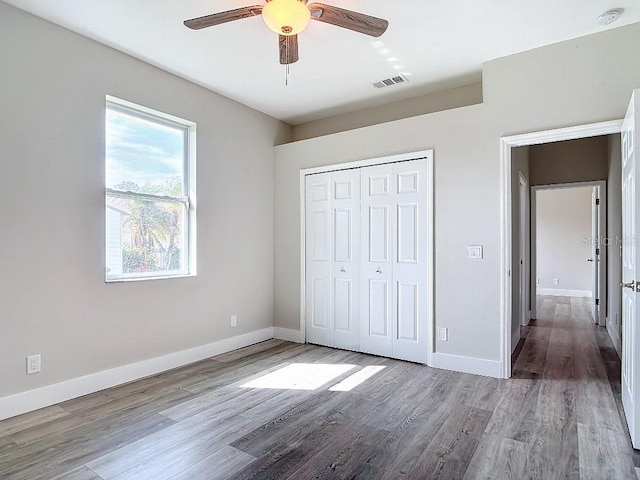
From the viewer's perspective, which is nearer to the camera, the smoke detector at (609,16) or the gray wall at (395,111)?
the smoke detector at (609,16)

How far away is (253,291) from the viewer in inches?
178

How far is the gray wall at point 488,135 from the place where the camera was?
2.92 metres

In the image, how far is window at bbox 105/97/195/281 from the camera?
3.22 m

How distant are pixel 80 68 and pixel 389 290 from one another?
10.9 feet

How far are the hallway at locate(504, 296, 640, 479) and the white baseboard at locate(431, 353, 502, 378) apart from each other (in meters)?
0.16

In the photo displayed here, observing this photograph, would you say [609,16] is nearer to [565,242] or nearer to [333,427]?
[333,427]

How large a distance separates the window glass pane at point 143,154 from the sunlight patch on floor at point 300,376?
77.7 inches

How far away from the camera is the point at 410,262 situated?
378cm

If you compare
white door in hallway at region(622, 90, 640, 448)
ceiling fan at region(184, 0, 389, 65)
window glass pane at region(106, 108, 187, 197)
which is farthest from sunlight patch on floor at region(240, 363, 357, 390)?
ceiling fan at region(184, 0, 389, 65)

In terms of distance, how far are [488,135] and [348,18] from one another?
1.82 metres

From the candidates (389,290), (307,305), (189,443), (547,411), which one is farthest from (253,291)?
(547,411)

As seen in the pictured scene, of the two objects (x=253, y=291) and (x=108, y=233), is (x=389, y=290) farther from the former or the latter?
(x=108, y=233)

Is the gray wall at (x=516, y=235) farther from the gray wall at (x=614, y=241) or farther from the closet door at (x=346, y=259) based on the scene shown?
the closet door at (x=346, y=259)

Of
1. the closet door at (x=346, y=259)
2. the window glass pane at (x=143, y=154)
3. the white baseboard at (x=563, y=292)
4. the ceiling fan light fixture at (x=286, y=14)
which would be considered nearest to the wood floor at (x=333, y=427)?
the closet door at (x=346, y=259)
